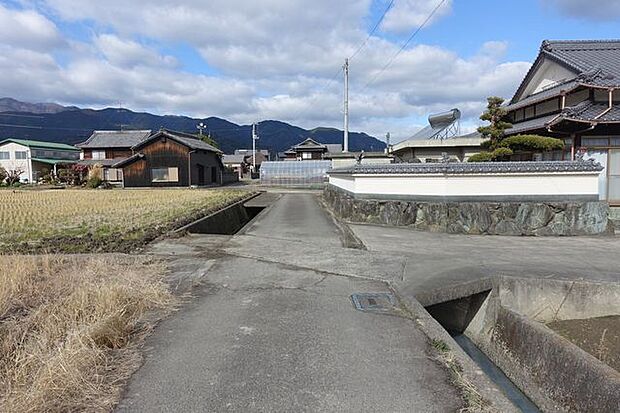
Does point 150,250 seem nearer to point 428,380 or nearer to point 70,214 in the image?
point 428,380

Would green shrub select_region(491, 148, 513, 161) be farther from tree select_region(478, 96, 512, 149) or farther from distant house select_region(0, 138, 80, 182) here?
distant house select_region(0, 138, 80, 182)

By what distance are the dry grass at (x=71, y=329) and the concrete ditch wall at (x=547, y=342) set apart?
3.88 metres

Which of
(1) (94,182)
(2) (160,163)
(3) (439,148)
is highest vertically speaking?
(3) (439,148)

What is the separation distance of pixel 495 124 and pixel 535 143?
3867 mm

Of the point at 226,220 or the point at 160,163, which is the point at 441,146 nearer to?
the point at 226,220

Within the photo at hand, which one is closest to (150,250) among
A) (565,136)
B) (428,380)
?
(428,380)

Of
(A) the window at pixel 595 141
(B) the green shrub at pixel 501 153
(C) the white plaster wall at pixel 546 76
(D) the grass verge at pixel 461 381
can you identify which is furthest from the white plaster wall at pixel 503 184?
(D) the grass verge at pixel 461 381

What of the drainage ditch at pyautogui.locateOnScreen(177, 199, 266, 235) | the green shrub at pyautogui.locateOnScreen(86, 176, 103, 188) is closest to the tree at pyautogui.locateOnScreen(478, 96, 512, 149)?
the drainage ditch at pyautogui.locateOnScreen(177, 199, 266, 235)

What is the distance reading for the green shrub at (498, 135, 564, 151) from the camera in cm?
1468

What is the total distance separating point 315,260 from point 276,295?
2305mm

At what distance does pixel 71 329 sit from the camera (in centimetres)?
406

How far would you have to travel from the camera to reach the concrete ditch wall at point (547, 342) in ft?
12.4

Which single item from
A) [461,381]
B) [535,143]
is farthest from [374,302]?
[535,143]

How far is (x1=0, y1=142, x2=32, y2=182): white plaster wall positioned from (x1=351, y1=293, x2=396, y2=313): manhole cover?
6850 cm
